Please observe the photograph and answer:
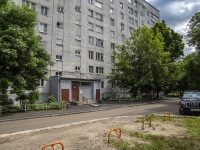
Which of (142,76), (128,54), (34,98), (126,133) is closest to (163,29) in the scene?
(128,54)

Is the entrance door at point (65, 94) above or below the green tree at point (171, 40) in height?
below

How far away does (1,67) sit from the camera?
16125 millimetres

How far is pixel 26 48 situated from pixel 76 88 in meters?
14.3

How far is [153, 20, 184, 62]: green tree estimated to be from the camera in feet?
135

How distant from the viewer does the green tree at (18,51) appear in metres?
15.7

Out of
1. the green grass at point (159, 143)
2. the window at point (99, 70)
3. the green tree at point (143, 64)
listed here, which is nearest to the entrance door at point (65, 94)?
the green tree at point (143, 64)

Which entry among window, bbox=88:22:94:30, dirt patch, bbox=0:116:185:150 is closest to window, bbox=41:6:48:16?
window, bbox=88:22:94:30

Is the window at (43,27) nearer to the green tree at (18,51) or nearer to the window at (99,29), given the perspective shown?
the green tree at (18,51)

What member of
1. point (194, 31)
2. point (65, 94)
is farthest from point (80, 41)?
point (194, 31)

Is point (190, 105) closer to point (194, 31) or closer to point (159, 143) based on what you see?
point (159, 143)

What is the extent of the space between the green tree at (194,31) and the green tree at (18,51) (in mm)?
18520

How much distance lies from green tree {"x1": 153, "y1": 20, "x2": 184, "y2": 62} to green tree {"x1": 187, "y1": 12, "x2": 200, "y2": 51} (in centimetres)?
1251

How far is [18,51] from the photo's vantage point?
16.4m

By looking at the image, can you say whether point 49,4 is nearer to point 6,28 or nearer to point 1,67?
point 6,28
